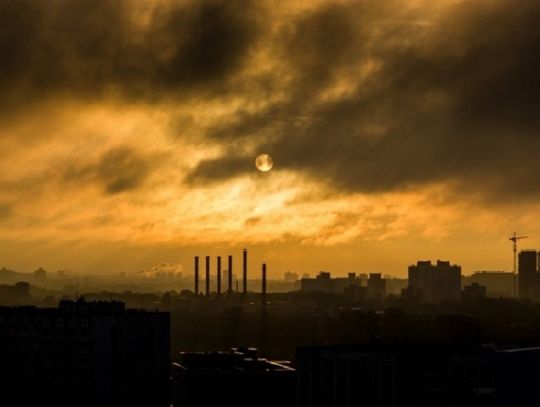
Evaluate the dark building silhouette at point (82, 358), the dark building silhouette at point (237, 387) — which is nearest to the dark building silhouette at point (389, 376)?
the dark building silhouette at point (82, 358)

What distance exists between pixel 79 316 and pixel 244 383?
14.7 meters

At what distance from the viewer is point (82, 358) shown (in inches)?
2790

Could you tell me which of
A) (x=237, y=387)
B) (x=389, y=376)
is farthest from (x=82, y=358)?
(x=389, y=376)

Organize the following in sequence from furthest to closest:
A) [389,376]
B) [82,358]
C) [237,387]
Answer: [237,387] → [82,358] → [389,376]

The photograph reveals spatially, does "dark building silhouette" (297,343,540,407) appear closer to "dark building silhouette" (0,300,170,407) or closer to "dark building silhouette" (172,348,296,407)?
"dark building silhouette" (0,300,170,407)

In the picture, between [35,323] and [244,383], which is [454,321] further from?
[35,323]

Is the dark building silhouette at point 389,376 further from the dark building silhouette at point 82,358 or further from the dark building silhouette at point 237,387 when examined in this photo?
the dark building silhouette at point 237,387

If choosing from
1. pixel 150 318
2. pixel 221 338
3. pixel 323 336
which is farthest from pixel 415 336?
pixel 150 318

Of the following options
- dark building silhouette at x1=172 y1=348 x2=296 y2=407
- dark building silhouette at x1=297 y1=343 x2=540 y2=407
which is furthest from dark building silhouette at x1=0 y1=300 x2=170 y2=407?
dark building silhouette at x1=297 y1=343 x2=540 y2=407

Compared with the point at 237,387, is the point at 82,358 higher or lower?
higher

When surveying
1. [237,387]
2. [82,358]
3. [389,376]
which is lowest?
[237,387]

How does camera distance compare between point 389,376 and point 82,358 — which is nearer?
point 389,376

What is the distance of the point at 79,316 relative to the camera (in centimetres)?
7162

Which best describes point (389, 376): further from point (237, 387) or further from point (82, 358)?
point (82, 358)
